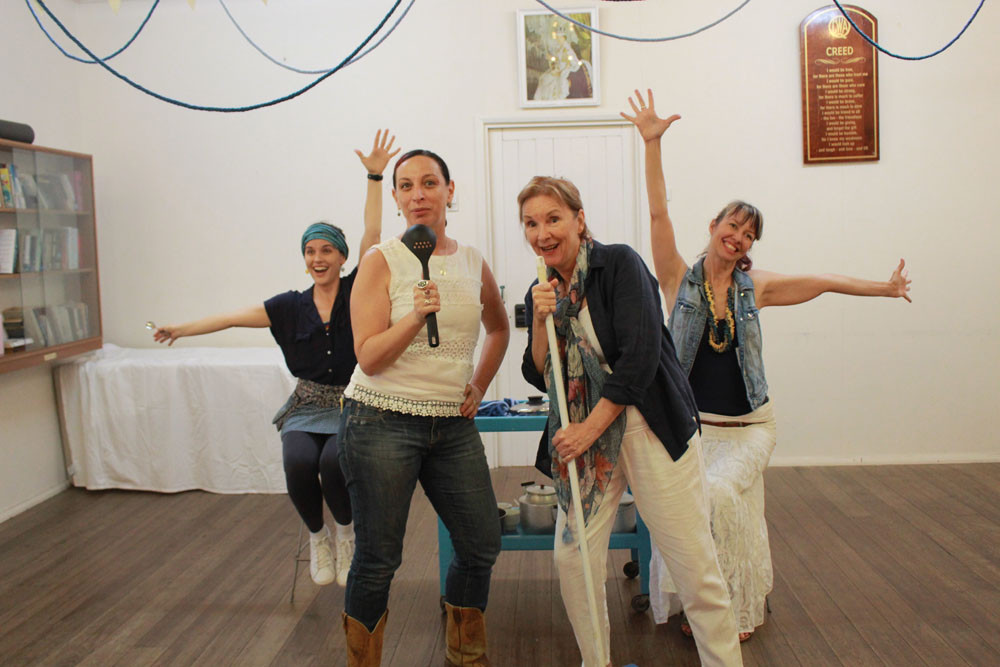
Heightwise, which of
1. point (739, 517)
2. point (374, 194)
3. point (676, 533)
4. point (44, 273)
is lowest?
point (739, 517)

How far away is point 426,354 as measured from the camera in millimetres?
2125

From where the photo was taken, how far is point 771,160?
4.60 meters

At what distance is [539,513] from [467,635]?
0.66m

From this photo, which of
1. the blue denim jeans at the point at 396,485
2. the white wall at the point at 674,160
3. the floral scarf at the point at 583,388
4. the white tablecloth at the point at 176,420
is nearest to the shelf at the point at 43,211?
the white wall at the point at 674,160

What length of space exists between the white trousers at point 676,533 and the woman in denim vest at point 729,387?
1.77ft

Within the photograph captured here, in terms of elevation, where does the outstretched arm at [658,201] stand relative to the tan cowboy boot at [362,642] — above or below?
above

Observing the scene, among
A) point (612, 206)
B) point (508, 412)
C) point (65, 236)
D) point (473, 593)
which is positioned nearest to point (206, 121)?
point (65, 236)

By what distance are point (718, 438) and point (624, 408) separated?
0.84 m

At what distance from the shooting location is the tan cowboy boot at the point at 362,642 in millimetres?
2145

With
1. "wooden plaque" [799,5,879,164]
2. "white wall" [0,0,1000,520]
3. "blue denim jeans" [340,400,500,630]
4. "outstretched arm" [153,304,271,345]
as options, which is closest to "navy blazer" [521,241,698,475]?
"blue denim jeans" [340,400,500,630]

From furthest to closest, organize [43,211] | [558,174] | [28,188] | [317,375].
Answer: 1. [558,174]
2. [43,211]
3. [28,188]
4. [317,375]

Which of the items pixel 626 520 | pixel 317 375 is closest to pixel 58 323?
pixel 317 375

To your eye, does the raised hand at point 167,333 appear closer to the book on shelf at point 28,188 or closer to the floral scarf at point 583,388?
the floral scarf at point 583,388

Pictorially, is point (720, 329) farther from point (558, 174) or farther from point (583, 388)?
point (558, 174)
